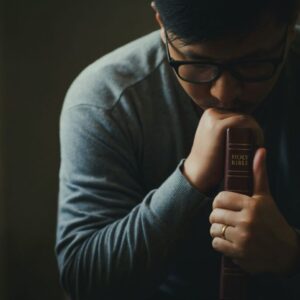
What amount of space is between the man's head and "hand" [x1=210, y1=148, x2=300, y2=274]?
134mm

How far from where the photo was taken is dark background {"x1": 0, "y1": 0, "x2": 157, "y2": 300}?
1.65m

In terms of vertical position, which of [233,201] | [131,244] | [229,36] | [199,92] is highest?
[229,36]

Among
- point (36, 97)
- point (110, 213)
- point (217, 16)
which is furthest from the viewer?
point (36, 97)

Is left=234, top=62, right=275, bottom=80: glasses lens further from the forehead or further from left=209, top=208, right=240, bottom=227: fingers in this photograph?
left=209, top=208, right=240, bottom=227: fingers

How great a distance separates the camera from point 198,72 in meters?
1.02

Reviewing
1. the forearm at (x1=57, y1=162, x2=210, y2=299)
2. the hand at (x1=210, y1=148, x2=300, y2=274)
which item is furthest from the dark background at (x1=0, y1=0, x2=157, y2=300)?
the hand at (x1=210, y1=148, x2=300, y2=274)

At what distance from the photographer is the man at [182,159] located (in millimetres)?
955

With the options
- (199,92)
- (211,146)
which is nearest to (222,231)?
(211,146)

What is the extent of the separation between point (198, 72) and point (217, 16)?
13 cm

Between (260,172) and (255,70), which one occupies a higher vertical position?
(255,70)

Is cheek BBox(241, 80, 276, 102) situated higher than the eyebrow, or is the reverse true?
the eyebrow

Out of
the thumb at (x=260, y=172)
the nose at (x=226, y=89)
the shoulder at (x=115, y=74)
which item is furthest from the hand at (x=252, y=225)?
the shoulder at (x=115, y=74)

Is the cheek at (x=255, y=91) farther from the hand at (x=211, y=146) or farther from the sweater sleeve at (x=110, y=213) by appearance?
the sweater sleeve at (x=110, y=213)

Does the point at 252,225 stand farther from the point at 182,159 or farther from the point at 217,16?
the point at 217,16
